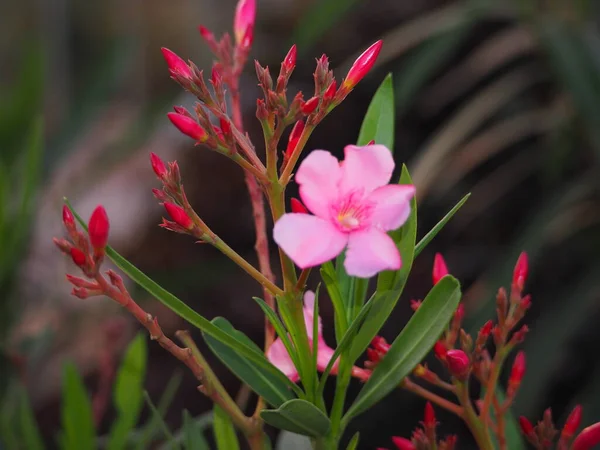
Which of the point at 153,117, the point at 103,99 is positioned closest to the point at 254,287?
the point at 153,117

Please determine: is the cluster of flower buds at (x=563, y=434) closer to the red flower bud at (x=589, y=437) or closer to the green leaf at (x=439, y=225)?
the red flower bud at (x=589, y=437)

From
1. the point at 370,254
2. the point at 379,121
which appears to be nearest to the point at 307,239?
the point at 370,254

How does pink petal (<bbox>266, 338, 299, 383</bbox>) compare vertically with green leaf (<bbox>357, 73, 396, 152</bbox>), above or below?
below

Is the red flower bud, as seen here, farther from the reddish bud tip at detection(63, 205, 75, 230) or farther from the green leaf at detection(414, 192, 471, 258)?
the reddish bud tip at detection(63, 205, 75, 230)

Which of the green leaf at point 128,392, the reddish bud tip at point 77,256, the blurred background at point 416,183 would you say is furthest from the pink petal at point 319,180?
the blurred background at point 416,183

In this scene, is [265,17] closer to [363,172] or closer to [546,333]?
[546,333]

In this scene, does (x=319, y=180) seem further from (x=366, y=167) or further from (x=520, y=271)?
(x=520, y=271)

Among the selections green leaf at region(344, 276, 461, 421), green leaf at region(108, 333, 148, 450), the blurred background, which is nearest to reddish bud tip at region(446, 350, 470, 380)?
green leaf at region(344, 276, 461, 421)
